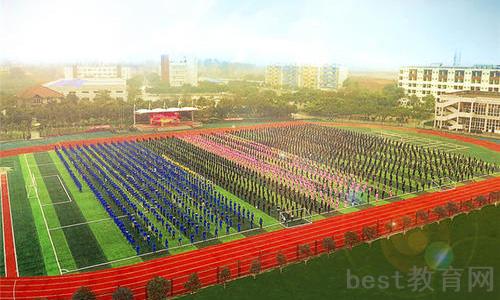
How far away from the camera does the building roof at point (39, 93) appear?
37753 millimetres

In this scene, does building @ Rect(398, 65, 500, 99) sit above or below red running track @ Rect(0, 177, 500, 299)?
above

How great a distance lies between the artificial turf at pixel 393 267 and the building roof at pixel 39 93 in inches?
1333

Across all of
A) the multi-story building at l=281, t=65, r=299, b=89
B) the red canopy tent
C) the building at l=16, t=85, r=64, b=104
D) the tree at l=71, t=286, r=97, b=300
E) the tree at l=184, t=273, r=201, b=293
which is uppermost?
the multi-story building at l=281, t=65, r=299, b=89

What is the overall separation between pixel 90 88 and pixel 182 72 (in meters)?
24.5

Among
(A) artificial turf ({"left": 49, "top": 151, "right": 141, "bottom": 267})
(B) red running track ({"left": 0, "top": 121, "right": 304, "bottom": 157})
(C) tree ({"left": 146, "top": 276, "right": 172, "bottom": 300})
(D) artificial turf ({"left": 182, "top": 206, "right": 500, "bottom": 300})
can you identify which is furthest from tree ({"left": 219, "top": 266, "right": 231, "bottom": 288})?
(B) red running track ({"left": 0, "top": 121, "right": 304, "bottom": 157})

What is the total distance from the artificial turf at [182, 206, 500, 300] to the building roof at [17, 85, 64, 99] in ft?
111

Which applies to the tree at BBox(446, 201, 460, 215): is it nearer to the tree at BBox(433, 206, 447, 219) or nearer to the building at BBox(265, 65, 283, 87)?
the tree at BBox(433, 206, 447, 219)

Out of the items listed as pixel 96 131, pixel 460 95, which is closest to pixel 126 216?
pixel 96 131

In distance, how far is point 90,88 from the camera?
4409 centimetres

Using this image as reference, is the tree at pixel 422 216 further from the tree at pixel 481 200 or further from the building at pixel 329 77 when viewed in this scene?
the building at pixel 329 77

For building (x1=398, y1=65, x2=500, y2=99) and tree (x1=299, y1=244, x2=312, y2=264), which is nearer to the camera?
tree (x1=299, y1=244, x2=312, y2=264)

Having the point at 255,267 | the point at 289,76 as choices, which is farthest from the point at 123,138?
the point at 289,76

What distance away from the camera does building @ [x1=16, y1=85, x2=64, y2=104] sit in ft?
123

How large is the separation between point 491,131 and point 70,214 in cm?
3027
